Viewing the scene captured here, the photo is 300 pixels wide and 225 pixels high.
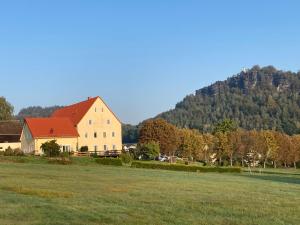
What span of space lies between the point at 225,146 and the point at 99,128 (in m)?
32.6

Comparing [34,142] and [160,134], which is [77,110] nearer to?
[34,142]

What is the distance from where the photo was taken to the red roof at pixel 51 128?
8406 centimetres

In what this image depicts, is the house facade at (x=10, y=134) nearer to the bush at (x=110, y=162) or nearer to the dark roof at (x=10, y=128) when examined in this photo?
the dark roof at (x=10, y=128)

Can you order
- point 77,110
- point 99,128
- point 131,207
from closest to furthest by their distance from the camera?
point 131,207 → point 99,128 → point 77,110

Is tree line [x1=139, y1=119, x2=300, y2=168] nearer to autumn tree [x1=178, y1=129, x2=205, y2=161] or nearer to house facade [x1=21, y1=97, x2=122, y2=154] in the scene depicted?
autumn tree [x1=178, y1=129, x2=205, y2=161]

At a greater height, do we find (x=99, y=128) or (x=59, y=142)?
(x=99, y=128)

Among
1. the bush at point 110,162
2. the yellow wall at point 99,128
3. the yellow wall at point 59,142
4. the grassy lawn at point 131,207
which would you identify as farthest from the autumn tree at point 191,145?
the grassy lawn at point 131,207

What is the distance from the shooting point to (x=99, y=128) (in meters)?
91.9

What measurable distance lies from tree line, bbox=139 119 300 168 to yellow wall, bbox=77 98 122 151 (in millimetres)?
12412

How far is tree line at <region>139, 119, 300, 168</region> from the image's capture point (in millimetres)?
105875

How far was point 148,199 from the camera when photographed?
22438 millimetres

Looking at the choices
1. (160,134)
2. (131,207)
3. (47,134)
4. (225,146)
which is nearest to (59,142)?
(47,134)

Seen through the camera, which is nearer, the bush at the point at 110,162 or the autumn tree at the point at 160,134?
the bush at the point at 110,162

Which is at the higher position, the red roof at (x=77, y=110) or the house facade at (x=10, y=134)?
the red roof at (x=77, y=110)
